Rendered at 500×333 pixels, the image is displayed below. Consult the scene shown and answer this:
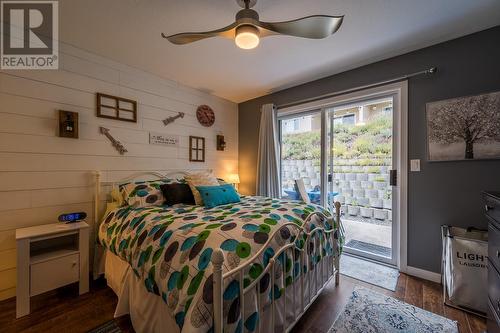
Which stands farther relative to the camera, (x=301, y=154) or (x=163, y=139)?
(x=301, y=154)

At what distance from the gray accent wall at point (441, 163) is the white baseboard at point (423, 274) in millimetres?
40

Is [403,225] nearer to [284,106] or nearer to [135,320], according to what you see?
[284,106]

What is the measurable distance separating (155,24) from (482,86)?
3024 mm

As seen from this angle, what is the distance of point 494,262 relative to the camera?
49.3 inches

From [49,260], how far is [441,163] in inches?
146

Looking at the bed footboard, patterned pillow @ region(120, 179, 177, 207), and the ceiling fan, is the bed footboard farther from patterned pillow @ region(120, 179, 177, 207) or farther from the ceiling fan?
patterned pillow @ region(120, 179, 177, 207)

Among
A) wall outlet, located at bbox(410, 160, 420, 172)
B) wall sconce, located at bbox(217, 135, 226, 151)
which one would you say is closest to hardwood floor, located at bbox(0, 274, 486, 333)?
wall outlet, located at bbox(410, 160, 420, 172)

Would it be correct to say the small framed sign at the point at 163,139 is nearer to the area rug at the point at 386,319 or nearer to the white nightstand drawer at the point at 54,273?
the white nightstand drawer at the point at 54,273

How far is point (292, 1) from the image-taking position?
163 cm

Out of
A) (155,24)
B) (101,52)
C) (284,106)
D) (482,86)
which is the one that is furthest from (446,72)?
(101,52)

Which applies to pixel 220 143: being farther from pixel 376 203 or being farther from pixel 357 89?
pixel 376 203

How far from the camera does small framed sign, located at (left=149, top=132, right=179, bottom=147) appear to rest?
283 centimetres

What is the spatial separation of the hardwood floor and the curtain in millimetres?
1624

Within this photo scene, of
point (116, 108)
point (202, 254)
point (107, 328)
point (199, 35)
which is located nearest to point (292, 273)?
point (202, 254)
